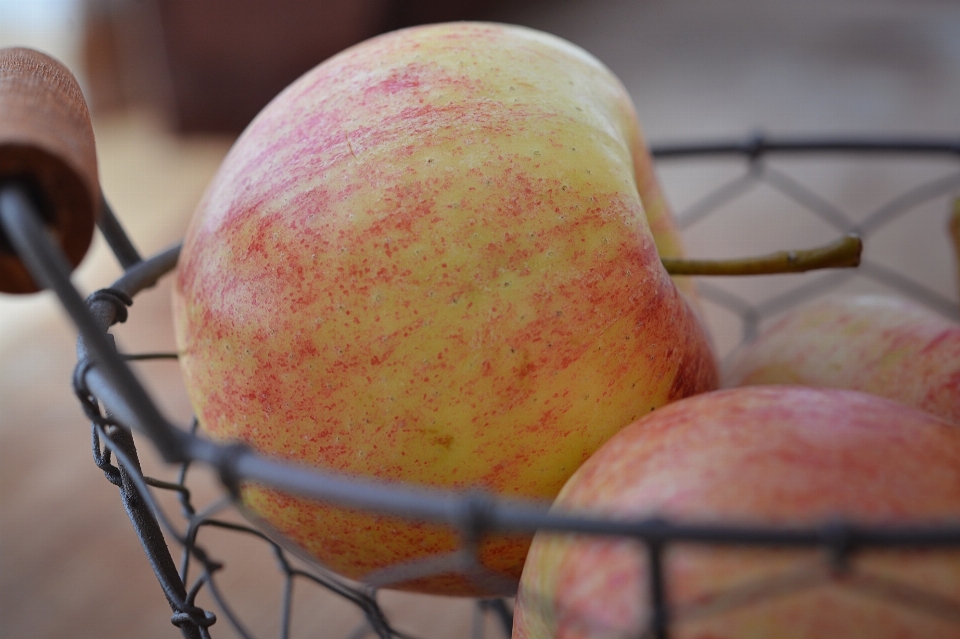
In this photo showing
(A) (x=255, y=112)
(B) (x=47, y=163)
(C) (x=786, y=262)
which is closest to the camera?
(B) (x=47, y=163)

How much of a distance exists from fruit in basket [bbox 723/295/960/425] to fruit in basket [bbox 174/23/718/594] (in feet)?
0.31

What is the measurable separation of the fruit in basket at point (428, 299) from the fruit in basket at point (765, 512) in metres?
0.04

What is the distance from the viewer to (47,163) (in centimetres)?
25

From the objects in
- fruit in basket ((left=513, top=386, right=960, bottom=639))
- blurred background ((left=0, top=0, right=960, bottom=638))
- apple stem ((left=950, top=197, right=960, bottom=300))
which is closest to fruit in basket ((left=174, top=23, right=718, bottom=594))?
fruit in basket ((left=513, top=386, right=960, bottom=639))

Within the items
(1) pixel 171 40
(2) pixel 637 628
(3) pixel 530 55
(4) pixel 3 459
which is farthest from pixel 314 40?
(2) pixel 637 628

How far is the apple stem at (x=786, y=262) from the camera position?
0.43 m

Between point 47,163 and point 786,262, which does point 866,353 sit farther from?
point 47,163

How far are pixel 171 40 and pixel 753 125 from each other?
0.99 m

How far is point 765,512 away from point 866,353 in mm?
222

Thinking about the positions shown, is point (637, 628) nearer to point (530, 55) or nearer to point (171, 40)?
point (530, 55)

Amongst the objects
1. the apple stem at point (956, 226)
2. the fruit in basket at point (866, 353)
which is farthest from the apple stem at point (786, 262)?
the apple stem at point (956, 226)

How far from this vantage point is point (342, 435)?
36 centimetres

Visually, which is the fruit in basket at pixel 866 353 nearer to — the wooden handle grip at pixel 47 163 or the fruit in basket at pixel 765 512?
the fruit in basket at pixel 765 512

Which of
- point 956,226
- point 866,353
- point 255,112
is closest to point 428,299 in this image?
point 866,353
